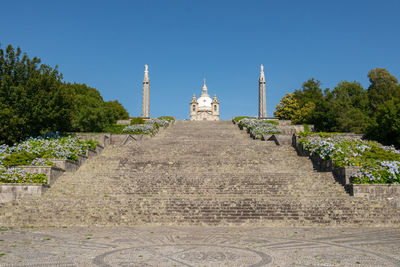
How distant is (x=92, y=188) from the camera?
16203 mm

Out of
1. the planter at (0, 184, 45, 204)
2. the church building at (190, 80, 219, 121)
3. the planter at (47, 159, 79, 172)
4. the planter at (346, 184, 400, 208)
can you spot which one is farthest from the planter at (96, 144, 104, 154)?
the church building at (190, 80, 219, 121)

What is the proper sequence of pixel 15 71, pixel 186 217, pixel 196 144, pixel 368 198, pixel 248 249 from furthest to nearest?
pixel 196 144 → pixel 15 71 → pixel 368 198 → pixel 186 217 → pixel 248 249

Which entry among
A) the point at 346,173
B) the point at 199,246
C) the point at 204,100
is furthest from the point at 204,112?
the point at 199,246

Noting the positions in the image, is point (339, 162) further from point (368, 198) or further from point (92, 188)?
point (92, 188)

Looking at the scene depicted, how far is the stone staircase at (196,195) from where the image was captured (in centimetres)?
1309

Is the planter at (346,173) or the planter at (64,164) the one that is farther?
the planter at (64,164)

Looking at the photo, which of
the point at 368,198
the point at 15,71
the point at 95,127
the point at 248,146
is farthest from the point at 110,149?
the point at 368,198

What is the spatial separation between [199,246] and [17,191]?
30.8ft

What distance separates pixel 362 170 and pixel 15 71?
20061 millimetres

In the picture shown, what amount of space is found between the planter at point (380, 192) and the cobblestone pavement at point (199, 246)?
2.64 m

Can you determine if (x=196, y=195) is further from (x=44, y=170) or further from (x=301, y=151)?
(x=301, y=151)

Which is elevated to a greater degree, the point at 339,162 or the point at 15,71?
the point at 15,71

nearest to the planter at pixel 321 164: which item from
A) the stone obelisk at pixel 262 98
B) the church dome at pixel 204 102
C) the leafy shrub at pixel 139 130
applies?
the leafy shrub at pixel 139 130

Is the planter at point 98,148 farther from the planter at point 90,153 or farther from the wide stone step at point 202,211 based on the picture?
the wide stone step at point 202,211
